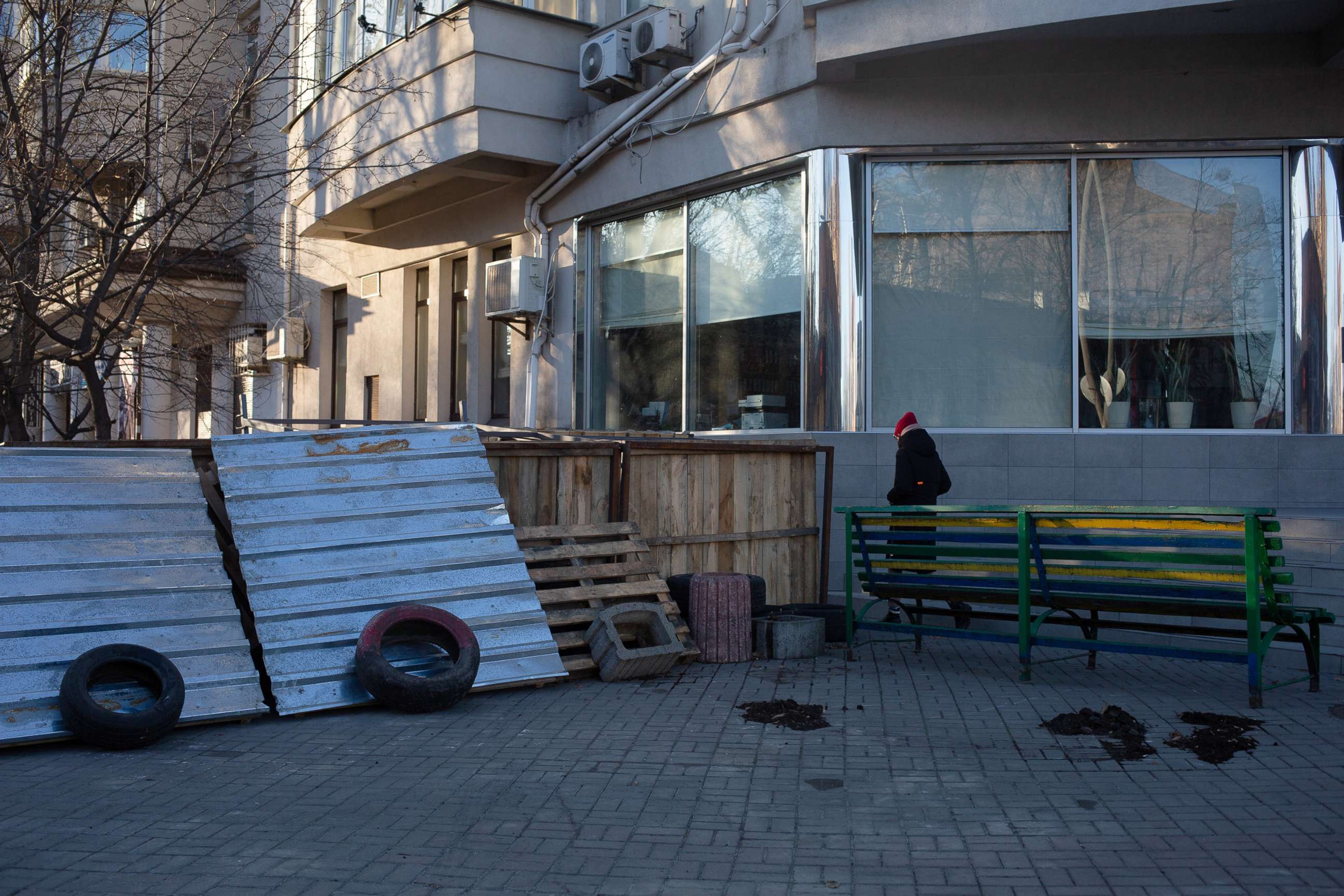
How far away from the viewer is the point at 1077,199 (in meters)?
10.9

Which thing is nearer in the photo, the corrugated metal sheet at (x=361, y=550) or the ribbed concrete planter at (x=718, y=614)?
the corrugated metal sheet at (x=361, y=550)

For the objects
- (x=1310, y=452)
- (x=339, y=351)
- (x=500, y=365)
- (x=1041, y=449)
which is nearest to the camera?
(x=1310, y=452)

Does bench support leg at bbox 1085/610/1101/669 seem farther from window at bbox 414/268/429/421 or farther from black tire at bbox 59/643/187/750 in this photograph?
window at bbox 414/268/429/421

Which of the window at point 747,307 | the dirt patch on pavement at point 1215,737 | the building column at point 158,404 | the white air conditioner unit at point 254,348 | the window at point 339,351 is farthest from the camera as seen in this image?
the white air conditioner unit at point 254,348

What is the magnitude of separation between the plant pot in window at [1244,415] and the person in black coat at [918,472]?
9.12ft

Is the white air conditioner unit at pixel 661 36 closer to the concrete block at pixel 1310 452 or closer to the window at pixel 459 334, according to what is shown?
the window at pixel 459 334

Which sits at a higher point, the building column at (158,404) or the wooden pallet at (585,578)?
the building column at (158,404)

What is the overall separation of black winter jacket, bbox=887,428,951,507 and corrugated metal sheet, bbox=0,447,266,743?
5484 millimetres

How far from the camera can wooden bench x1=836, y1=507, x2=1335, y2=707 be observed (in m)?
6.83

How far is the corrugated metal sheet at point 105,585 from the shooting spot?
6.21 metres

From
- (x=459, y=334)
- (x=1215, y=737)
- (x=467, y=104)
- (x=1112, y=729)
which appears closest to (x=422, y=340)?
(x=459, y=334)

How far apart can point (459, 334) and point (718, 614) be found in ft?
30.6

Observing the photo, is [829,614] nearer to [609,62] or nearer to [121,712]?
[121,712]

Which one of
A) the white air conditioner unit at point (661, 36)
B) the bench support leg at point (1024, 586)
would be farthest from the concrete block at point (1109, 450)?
the white air conditioner unit at point (661, 36)
